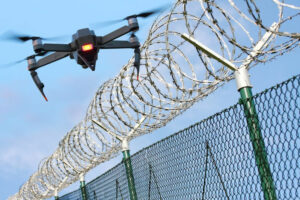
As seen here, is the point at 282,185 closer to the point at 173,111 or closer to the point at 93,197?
the point at 173,111

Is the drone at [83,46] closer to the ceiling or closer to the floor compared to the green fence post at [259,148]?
closer to the ceiling

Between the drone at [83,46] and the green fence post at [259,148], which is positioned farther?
the green fence post at [259,148]

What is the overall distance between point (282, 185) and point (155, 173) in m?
2.68

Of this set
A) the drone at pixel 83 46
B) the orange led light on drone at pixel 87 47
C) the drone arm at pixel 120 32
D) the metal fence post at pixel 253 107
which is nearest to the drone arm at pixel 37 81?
the drone at pixel 83 46

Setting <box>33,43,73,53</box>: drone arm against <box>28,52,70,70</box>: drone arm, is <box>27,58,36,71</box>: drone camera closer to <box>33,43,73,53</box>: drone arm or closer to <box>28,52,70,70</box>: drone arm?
<box>28,52,70,70</box>: drone arm

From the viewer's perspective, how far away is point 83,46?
527 cm

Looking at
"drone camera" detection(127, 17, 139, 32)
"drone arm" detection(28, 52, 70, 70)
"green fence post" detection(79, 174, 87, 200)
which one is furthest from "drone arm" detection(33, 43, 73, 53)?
"green fence post" detection(79, 174, 87, 200)

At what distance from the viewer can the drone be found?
208 inches

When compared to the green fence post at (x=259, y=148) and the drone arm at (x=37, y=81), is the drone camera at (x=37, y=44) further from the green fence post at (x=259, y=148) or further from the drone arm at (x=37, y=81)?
the green fence post at (x=259, y=148)

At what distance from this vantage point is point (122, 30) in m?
5.49

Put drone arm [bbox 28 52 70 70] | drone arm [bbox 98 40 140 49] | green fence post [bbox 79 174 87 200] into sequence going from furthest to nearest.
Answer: green fence post [bbox 79 174 87 200] → drone arm [bbox 28 52 70 70] → drone arm [bbox 98 40 140 49]

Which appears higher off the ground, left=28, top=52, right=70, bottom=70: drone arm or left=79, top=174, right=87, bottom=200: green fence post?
left=79, top=174, right=87, bottom=200: green fence post

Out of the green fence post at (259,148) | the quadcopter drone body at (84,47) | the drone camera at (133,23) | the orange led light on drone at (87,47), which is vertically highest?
the drone camera at (133,23)

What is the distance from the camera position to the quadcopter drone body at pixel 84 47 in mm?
5273
